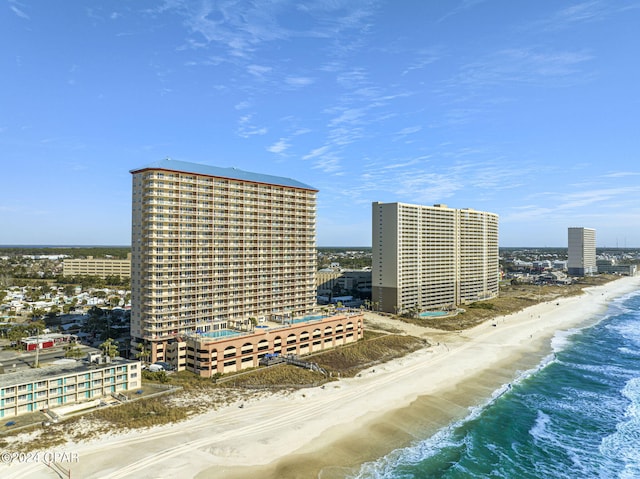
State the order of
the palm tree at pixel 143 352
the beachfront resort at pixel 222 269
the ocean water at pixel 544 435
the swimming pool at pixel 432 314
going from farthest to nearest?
the swimming pool at pixel 432 314 < the beachfront resort at pixel 222 269 < the palm tree at pixel 143 352 < the ocean water at pixel 544 435

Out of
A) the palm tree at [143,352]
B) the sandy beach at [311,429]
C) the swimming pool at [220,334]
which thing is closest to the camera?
the sandy beach at [311,429]

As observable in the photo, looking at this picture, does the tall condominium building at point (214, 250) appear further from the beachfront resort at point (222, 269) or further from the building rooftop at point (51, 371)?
the building rooftop at point (51, 371)

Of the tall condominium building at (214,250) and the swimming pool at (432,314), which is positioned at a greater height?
the tall condominium building at (214,250)

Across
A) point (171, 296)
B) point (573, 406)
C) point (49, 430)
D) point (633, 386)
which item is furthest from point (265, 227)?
point (633, 386)

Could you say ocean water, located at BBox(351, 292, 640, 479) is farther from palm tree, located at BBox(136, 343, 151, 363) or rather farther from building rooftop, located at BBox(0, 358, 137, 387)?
palm tree, located at BBox(136, 343, 151, 363)

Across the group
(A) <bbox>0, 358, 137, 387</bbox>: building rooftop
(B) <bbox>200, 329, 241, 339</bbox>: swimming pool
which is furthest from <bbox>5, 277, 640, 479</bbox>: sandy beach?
(B) <bbox>200, 329, 241, 339</bbox>: swimming pool

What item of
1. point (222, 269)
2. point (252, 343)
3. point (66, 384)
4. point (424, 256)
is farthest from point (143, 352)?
point (424, 256)

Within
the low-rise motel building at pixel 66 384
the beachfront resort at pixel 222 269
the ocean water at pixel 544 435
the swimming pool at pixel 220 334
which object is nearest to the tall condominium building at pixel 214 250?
the beachfront resort at pixel 222 269

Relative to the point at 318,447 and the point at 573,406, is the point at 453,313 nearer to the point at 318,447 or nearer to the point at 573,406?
the point at 573,406
